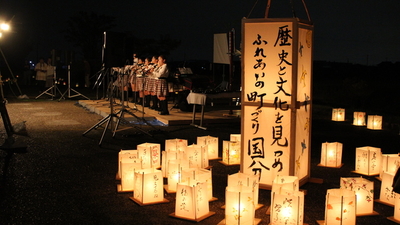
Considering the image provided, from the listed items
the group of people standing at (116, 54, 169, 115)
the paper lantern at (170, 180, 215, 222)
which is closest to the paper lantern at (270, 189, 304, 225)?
the paper lantern at (170, 180, 215, 222)

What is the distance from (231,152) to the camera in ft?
17.1

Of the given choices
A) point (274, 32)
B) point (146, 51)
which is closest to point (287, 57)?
point (274, 32)

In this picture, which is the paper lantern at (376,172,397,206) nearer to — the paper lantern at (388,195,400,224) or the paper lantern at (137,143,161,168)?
the paper lantern at (388,195,400,224)

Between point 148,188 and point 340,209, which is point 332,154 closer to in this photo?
point 340,209

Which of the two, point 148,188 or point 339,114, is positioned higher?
point 339,114

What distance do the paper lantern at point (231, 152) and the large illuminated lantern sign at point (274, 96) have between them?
2.92 feet

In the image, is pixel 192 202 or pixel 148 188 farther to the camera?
pixel 148 188

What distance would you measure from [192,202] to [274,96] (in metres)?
1.48

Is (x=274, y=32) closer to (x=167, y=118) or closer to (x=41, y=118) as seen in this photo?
(x=167, y=118)

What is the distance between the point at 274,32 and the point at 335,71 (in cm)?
2702

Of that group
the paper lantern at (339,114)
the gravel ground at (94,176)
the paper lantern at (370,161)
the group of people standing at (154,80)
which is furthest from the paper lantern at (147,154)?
the paper lantern at (339,114)

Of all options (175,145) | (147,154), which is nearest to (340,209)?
(147,154)

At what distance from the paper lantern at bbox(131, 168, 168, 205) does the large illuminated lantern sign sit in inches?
40.8

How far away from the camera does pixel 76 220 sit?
3240mm
